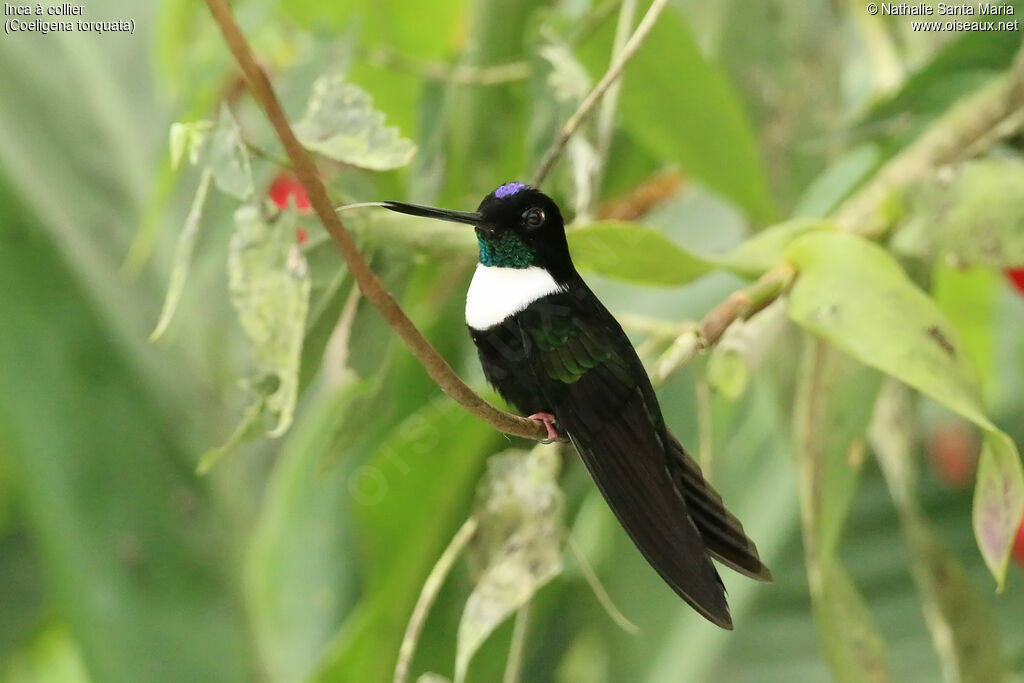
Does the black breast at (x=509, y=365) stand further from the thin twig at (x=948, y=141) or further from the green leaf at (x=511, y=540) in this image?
the thin twig at (x=948, y=141)

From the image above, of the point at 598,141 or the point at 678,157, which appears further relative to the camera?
the point at 678,157

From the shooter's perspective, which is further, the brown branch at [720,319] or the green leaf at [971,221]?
the green leaf at [971,221]

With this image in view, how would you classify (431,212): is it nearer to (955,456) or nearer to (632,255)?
(632,255)

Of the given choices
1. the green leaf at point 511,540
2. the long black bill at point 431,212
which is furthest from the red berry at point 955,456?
the long black bill at point 431,212

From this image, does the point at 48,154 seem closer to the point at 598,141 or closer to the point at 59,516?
the point at 59,516

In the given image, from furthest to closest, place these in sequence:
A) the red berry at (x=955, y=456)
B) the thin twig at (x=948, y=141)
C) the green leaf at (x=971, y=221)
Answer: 1. the red berry at (x=955, y=456)
2. the thin twig at (x=948, y=141)
3. the green leaf at (x=971, y=221)

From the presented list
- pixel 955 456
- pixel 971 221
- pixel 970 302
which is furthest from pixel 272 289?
pixel 955 456

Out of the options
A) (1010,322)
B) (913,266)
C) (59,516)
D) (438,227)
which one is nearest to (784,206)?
(913,266)
